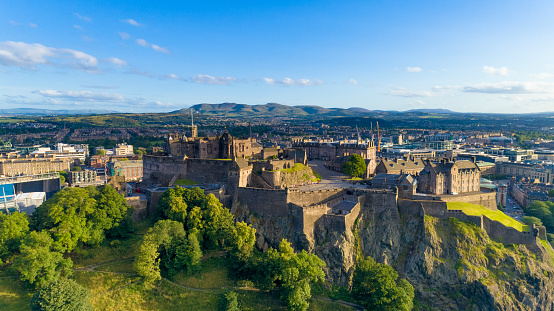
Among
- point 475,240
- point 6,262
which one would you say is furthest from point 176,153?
point 475,240

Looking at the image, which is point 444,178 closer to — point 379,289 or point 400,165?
point 400,165

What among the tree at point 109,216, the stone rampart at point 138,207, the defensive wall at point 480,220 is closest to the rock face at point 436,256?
the defensive wall at point 480,220

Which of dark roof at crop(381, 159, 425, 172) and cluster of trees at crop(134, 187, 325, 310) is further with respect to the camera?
dark roof at crop(381, 159, 425, 172)

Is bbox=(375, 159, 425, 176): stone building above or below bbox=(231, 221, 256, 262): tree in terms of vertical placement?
above

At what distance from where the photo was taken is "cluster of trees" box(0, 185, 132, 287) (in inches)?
1585

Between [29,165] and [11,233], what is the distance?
9711 cm

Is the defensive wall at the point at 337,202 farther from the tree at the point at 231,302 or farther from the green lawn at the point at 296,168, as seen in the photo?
the tree at the point at 231,302

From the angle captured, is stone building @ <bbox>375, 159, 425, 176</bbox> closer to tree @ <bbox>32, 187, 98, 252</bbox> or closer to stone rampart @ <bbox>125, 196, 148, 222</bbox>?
stone rampart @ <bbox>125, 196, 148, 222</bbox>

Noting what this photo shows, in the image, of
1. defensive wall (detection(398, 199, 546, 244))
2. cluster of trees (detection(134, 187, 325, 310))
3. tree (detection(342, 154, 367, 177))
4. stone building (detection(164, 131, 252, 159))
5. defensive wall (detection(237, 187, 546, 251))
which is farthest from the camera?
tree (detection(342, 154, 367, 177))

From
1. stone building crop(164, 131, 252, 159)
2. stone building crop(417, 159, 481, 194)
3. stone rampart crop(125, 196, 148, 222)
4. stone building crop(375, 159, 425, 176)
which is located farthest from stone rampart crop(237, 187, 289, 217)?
stone building crop(375, 159, 425, 176)

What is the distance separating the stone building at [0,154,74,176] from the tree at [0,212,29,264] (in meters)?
89.3

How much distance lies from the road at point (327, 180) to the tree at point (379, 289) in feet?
51.1

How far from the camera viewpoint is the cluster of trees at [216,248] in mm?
45000

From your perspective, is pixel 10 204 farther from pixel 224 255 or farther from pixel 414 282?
pixel 414 282
